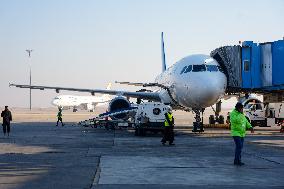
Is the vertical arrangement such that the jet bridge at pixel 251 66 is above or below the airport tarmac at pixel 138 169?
above

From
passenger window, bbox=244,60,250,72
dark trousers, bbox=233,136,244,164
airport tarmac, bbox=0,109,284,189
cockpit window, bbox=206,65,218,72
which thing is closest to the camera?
airport tarmac, bbox=0,109,284,189

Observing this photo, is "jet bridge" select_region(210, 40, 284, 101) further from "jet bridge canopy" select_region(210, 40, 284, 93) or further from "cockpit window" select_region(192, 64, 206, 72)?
"cockpit window" select_region(192, 64, 206, 72)

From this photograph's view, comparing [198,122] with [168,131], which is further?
[198,122]

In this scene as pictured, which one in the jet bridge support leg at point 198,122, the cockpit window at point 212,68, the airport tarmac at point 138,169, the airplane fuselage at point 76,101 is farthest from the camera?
the airplane fuselage at point 76,101

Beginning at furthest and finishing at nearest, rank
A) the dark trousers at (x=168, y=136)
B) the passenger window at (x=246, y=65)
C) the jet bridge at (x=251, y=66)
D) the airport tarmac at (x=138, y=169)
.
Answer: the passenger window at (x=246, y=65) → the jet bridge at (x=251, y=66) → the dark trousers at (x=168, y=136) → the airport tarmac at (x=138, y=169)

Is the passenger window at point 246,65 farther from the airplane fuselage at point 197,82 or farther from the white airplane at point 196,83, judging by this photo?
the airplane fuselage at point 197,82

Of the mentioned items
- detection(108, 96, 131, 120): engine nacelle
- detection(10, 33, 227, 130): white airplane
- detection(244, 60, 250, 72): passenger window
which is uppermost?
detection(244, 60, 250, 72): passenger window

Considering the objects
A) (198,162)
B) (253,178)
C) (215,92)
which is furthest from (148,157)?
(215,92)

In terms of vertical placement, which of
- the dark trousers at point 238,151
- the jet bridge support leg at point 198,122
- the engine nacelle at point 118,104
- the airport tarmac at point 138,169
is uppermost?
the engine nacelle at point 118,104

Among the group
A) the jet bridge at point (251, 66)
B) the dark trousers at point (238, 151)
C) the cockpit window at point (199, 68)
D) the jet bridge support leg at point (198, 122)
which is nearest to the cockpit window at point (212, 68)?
the cockpit window at point (199, 68)

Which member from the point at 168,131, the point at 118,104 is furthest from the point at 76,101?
the point at 168,131

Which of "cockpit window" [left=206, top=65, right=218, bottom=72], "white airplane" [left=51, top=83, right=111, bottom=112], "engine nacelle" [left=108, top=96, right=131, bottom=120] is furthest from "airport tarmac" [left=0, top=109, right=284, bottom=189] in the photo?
"white airplane" [left=51, top=83, right=111, bottom=112]

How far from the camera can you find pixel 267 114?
116 ft

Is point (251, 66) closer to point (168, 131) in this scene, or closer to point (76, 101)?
point (168, 131)
